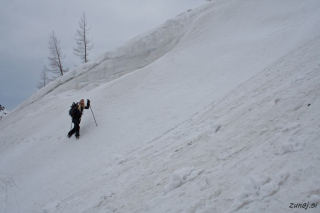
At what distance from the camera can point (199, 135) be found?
506 centimetres

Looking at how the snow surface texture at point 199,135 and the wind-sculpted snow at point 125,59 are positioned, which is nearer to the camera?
the snow surface texture at point 199,135

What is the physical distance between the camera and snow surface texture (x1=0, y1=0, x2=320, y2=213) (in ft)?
8.92

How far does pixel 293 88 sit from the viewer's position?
175 inches

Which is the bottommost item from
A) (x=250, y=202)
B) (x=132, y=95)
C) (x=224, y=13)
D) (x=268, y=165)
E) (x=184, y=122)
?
(x=250, y=202)

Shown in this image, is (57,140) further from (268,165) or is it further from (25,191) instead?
(268,165)

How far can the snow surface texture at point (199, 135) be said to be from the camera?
8.92ft

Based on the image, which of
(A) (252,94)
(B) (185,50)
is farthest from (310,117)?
(B) (185,50)

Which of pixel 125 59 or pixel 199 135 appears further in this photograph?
pixel 125 59

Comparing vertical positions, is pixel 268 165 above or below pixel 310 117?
below

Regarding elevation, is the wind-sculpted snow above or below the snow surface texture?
above

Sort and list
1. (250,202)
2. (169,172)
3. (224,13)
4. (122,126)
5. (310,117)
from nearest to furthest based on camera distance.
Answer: (250,202) → (310,117) → (169,172) → (122,126) → (224,13)

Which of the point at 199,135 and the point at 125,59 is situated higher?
the point at 125,59

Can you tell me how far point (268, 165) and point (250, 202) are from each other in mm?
728

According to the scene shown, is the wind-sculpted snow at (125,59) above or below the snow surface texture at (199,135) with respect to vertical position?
above
